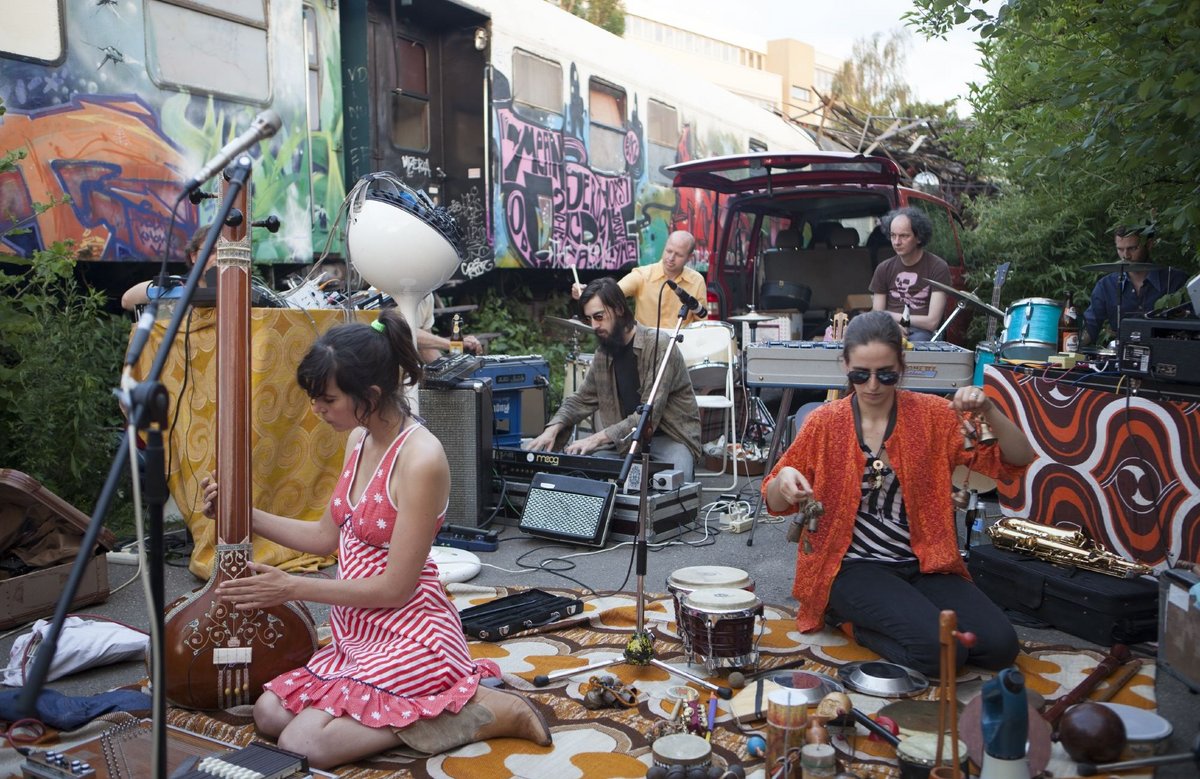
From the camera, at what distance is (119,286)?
730 cm

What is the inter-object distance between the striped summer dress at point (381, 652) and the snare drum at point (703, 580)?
3.02 ft

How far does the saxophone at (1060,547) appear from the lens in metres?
4.29

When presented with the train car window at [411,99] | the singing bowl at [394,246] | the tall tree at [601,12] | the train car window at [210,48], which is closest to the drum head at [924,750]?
the singing bowl at [394,246]

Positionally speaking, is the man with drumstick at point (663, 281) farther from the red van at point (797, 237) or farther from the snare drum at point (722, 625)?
the snare drum at point (722, 625)

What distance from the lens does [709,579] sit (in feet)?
12.7

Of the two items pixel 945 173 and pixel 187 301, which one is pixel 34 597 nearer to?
pixel 187 301

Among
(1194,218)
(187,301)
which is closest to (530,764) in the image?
(187,301)

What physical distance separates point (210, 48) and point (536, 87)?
4197 millimetres

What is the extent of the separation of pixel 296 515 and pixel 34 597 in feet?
3.99

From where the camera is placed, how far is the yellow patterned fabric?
16.1 feet

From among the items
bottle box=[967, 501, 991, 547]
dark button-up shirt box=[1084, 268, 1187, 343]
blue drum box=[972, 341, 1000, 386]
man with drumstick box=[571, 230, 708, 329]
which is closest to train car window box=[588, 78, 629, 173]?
man with drumstick box=[571, 230, 708, 329]

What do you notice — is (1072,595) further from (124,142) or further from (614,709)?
(124,142)

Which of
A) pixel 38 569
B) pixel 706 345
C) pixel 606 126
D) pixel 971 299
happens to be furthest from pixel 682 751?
pixel 606 126

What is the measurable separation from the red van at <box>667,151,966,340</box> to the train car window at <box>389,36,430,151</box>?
235cm
